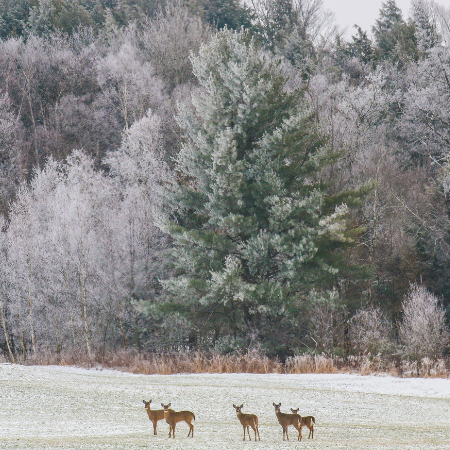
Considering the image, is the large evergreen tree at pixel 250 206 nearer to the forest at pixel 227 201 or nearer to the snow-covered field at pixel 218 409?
the forest at pixel 227 201

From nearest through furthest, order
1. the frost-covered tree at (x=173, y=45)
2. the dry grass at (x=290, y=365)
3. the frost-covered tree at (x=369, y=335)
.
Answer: the dry grass at (x=290, y=365)
the frost-covered tree at (x=369, y=335)
the frost-covered tree at (x=173, y=45)

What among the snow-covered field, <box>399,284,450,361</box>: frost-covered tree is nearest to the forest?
<box>399,284,450,361</box>: frost-covered tree

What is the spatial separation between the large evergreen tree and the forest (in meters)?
0.09

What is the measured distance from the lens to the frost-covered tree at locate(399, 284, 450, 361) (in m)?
22.2

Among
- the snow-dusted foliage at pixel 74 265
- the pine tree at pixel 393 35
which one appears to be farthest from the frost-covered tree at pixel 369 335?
the pine tree at pixel 393 35

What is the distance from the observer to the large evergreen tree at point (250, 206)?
23969 mm

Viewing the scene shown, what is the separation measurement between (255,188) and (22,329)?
1650cm

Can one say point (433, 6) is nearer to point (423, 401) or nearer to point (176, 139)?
point (176, 139)

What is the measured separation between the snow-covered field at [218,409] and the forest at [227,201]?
598cm

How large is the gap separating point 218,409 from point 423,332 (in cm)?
1262

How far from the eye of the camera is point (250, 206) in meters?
25.5

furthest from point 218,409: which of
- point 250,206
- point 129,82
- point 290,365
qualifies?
point 129,82

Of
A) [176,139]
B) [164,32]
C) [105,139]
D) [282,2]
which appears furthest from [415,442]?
[282,2]

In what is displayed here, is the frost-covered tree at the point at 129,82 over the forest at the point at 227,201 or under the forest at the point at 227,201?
over
